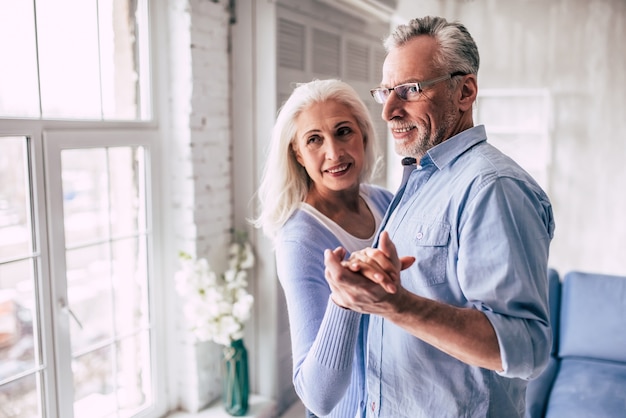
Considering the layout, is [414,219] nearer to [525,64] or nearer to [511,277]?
[511,277]

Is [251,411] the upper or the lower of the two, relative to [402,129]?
lower

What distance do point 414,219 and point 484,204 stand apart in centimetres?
20

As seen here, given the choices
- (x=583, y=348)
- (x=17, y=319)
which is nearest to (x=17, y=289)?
(x=17, y=319)

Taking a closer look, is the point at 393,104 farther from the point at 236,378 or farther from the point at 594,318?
the point at 594,318

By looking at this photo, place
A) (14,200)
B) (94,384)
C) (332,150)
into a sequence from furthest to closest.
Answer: (94,384) → (14,200) → (332,150)

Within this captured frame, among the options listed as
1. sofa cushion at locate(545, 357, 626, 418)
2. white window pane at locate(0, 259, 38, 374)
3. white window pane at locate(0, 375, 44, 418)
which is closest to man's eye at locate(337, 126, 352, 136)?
white window pane at locate(0, 259, 38, 374)

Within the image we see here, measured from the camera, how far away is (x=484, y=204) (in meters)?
0.97

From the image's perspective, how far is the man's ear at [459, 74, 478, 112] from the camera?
1.19m

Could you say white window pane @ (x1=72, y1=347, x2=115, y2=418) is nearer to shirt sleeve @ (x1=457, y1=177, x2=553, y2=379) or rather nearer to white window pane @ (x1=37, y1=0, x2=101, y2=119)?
white window pane @ (x1=37, y1=0, x2=101, y2=119)

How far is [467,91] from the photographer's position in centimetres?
120

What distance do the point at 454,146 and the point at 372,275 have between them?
42 cm

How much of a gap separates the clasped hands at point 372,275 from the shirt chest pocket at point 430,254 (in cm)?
15

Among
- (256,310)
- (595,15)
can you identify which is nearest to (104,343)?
(256,310)

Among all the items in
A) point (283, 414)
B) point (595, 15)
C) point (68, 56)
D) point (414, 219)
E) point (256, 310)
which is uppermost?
point (595, 15)
